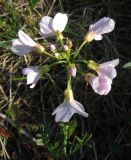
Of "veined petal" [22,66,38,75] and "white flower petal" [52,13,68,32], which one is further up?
"white flower petal" [52,13,68,32]

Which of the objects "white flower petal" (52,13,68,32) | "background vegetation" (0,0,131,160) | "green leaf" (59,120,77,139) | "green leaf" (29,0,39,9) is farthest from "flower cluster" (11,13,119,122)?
"green leaf" (29,0,39,9)

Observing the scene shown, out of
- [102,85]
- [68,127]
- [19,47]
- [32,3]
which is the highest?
[32,3]

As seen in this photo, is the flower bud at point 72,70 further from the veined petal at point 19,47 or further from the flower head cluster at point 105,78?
the veined petal at point 19,47

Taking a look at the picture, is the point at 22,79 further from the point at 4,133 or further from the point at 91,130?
the point at 91,130

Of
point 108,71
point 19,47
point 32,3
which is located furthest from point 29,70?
point 32,3

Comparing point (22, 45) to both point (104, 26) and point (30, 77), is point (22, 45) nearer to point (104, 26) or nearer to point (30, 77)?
point (30, 77)

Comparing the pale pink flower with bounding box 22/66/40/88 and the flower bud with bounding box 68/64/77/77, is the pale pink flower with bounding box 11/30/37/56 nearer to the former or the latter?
the pale pink flower with bounding box 22/66/40/88

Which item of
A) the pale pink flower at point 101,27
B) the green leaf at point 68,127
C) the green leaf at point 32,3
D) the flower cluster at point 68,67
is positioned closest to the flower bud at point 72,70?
the flower cluster at point 68,67
